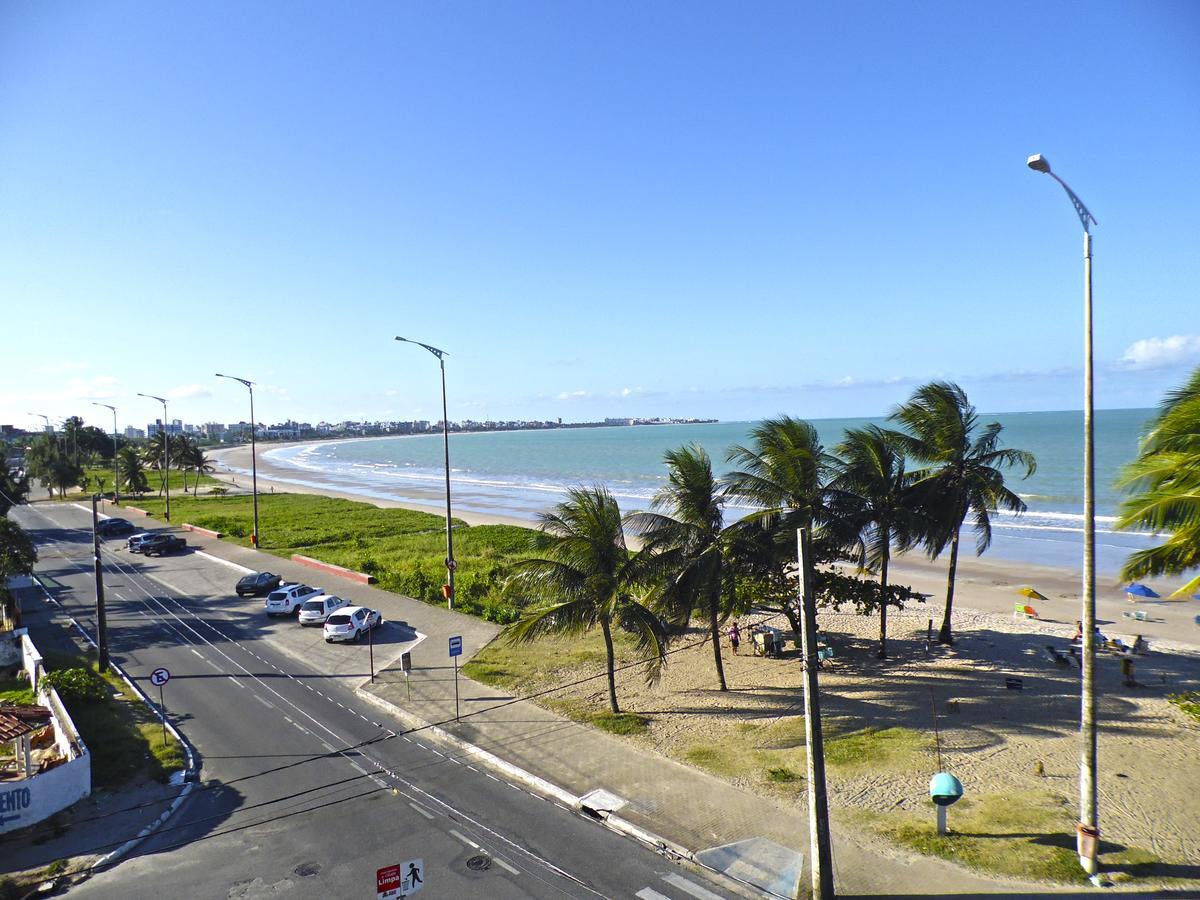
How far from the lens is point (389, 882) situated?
24.8 ft

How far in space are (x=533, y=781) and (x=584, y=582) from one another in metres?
Answer: 4.25

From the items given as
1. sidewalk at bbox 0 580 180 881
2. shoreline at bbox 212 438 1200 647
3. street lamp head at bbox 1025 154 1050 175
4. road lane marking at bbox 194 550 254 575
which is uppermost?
street lamp head at bbox 1025 154 1050 175

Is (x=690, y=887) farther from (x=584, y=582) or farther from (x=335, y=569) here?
(x=335, y=569)

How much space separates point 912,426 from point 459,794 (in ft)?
52.9

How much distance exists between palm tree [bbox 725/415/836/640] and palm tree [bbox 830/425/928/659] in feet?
4.17

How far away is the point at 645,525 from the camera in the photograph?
16.8m

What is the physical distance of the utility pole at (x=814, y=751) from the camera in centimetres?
903

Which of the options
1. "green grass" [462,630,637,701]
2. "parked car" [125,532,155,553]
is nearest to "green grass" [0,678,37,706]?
"green grass" [462,630,637,701]

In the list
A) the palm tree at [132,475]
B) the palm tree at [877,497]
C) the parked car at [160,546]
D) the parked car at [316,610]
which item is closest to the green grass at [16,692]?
the parked car at [316,610]

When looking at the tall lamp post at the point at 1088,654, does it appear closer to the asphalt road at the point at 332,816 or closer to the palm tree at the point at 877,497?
the asphalt road at the point at 332,816

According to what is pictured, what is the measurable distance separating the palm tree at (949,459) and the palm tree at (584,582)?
376 inches

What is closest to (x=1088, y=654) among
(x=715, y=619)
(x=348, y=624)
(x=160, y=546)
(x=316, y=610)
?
(x=715, y=619)

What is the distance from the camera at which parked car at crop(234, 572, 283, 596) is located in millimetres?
29297

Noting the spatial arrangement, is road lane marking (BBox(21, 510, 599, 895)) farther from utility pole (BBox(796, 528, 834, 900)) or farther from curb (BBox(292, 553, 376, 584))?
curb (BBox(292, 553, 376, 584))
